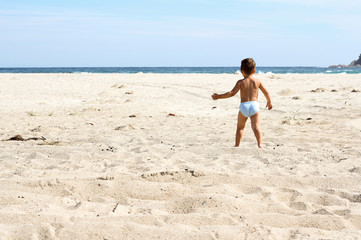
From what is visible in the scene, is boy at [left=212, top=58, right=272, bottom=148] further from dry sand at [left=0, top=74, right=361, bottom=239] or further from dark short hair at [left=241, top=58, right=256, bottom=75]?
dry sand at [left=0, top=74, right=361, bottom=239]

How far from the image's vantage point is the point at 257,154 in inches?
186

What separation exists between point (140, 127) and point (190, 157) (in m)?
2.71

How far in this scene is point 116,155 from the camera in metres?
4.61

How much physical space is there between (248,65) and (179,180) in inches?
84.7

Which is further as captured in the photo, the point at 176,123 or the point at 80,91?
the point at 80,91

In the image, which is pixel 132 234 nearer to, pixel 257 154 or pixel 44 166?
pixel 44 166

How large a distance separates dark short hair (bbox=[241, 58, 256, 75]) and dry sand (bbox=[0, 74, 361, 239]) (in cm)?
97

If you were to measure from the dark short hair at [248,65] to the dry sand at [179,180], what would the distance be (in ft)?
3.18

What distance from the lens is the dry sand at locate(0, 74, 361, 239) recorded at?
2.60 meters

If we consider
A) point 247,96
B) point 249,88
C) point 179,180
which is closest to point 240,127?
point 247,96

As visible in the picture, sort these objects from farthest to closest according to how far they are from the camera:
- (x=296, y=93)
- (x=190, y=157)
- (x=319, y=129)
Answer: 1. (x=296, y=93)
2. (x=319, y=129)
3. (x=190, y=157)

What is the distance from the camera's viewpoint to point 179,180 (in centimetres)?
369

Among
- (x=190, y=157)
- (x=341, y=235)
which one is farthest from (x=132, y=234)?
(x=190, y=157)

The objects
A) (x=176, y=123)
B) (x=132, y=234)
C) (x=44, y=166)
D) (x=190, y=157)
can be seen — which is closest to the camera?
(x=132, y=234)
